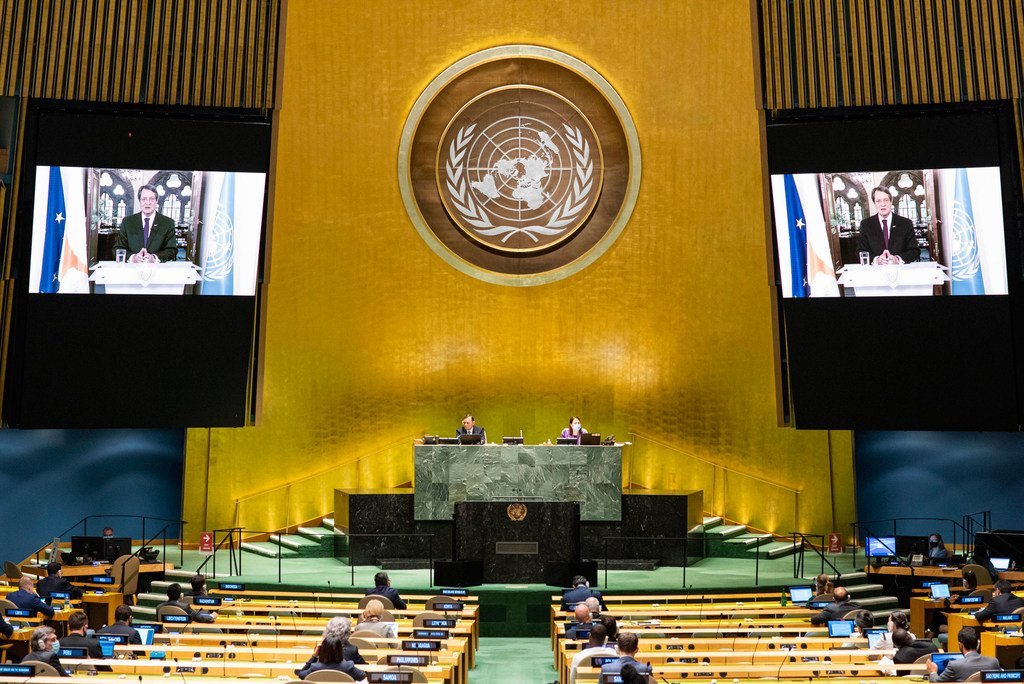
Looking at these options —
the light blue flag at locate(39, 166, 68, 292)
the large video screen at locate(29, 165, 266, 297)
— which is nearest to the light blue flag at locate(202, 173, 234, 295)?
the large video screen at locate(29, 165, 266, 297)

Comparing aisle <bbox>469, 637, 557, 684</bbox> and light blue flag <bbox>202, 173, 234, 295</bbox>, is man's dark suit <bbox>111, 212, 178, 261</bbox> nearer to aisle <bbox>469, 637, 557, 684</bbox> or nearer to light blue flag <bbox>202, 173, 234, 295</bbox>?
light blue flag <bbox>202, 173, 234, 295</bbox>

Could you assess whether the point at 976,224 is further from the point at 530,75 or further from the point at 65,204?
the point at 65,204

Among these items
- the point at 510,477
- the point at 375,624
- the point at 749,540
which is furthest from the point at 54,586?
the point at 749,540

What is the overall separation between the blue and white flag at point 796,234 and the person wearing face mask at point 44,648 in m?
10.3

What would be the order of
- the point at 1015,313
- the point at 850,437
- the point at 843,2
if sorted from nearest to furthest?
the point at 1015,313
the point at 843,2
the point at 850,437

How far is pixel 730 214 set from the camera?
17.2 metres

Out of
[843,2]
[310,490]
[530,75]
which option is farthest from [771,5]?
[310,490]

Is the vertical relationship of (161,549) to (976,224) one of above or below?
below

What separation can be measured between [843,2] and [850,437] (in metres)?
5.94

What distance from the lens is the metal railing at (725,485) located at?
54.6 feet

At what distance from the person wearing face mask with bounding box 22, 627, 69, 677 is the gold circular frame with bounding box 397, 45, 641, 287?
10658 mm

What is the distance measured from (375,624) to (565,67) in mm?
10789

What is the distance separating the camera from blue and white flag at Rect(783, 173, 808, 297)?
1507 cm

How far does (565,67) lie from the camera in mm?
17484
